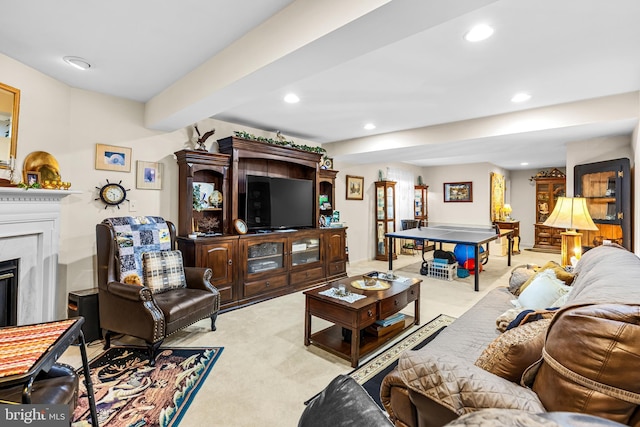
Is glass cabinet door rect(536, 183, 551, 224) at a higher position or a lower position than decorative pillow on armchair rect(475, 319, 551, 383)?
higher

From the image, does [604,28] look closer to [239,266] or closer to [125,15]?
[125,15]

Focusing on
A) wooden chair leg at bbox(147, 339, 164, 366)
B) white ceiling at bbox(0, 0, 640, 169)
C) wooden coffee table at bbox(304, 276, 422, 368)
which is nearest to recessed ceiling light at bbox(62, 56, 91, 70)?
white ceiling at bbox(0, 0, 640, 169)

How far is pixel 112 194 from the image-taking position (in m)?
3.21

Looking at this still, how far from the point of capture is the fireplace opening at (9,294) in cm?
232

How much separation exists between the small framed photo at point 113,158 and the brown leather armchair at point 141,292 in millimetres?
728

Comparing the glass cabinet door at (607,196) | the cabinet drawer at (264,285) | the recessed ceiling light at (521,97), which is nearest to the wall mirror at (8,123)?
the cabinet drawer at (264,285)

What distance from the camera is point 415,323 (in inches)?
121

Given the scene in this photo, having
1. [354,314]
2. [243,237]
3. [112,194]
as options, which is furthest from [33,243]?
[354,314]

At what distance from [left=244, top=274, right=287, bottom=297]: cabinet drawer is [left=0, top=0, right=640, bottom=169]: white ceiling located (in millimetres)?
2121

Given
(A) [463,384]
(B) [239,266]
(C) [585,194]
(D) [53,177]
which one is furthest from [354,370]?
(C) [585,194]

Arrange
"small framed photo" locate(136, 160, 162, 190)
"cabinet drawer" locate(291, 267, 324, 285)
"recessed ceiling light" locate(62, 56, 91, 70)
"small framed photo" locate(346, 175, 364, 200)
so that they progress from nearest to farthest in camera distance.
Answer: "recessed ceiling light" locate(62, 56, 91, 70) < "small framed photo" locate(136, 160, 162, 190) < "cabinet drawer" locate(291, 267, 324, 285) < "small framed photo" locate(346, 175, 364, 200)

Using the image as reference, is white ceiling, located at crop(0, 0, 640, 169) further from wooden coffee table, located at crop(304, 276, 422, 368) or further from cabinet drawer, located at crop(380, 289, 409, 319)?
cabinet drawer, located at crop(380, 289, 409, 319)

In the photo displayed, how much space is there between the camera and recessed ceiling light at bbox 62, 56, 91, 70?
2406 mm

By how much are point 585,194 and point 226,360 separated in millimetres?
4887
